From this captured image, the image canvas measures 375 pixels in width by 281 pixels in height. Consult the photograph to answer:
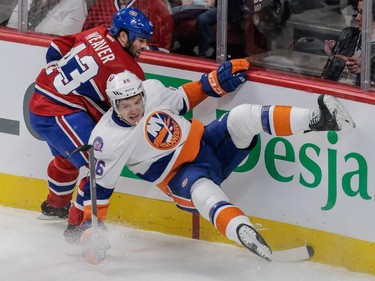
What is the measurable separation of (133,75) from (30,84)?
2.97ft

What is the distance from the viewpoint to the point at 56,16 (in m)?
6.01

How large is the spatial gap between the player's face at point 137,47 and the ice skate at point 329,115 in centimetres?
82

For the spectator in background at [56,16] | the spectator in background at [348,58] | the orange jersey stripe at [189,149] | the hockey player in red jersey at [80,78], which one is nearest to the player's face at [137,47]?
the hockey player in red jersey at [80,78]

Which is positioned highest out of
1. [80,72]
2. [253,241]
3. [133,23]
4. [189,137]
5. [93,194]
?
[133,23]

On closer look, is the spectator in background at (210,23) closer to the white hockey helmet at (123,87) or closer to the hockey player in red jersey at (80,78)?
the hockey player in red jersey at (80,78)

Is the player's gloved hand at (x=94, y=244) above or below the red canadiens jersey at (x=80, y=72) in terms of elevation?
below

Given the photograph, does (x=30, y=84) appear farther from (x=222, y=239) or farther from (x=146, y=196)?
(x=222, y=239)

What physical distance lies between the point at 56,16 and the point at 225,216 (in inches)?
55.4

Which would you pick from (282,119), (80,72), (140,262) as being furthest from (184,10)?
(140,262)

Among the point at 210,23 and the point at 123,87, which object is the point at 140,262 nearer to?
the point at 123,87

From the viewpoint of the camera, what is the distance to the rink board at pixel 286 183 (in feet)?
17.2

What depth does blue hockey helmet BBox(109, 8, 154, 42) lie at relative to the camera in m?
5.42

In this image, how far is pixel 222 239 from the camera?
573 centimetres

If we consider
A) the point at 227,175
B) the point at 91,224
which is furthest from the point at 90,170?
the point at 227,175
